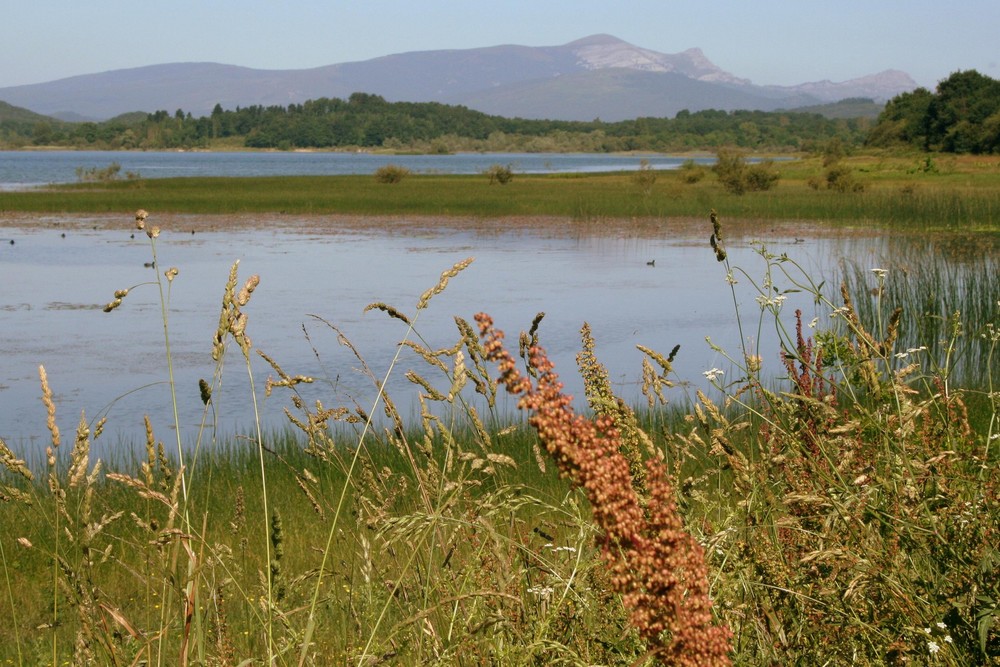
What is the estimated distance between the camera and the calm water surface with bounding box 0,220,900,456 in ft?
31.6

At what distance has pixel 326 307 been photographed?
46.2ft

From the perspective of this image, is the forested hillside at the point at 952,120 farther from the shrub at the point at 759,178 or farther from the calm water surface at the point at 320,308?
the calm water surface at the point at 320,308

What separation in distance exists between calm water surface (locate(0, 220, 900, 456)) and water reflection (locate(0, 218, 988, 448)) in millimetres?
37

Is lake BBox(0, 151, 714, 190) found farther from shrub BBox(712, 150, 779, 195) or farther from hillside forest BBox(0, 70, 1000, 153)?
shrub BBox(712, 150, 779, 195)

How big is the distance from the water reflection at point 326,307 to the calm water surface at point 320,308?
4cm

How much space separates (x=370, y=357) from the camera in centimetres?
1099

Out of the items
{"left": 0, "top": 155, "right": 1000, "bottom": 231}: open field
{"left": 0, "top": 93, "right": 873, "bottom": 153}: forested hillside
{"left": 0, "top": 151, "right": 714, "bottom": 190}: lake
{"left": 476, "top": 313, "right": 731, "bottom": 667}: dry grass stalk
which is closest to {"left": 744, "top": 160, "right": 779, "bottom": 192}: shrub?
{"left": 0, "top": 155, "right": 1000, "bottom": 231}: open field

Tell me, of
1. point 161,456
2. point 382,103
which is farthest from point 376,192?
point 382,103

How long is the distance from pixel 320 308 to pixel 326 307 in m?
0.08

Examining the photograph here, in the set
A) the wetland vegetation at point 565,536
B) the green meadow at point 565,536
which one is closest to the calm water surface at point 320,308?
the wetland vegetation at point 565,536

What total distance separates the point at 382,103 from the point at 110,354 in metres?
170

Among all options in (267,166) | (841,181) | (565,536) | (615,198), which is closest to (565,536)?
(565,536)

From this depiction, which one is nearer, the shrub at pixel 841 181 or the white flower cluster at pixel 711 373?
the white flower cluster at pixel 711 373

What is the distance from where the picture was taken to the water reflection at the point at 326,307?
9695 mm
